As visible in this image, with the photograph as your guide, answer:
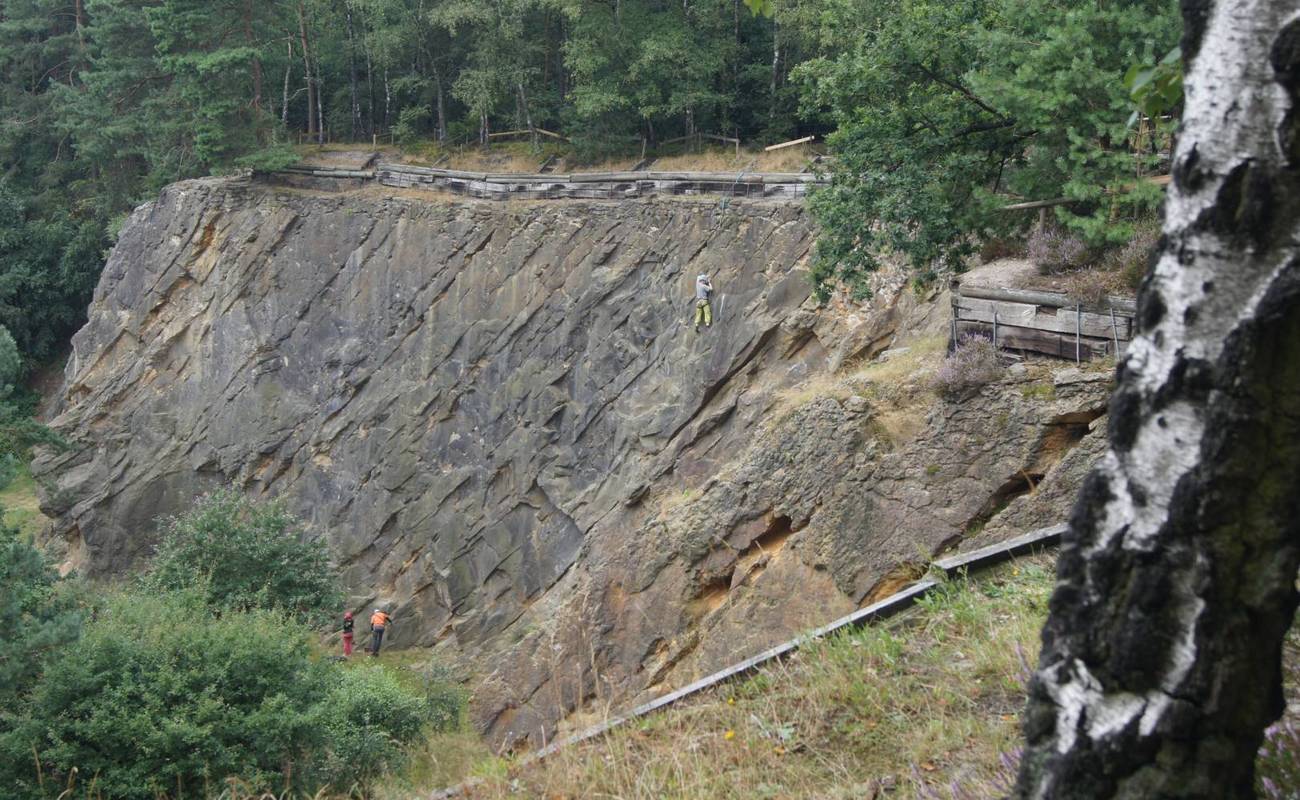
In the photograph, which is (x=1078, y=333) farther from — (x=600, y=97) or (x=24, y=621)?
(x=600, y=97)

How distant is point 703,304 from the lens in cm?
2130

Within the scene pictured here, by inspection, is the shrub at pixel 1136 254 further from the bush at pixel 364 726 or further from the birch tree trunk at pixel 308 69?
the birch tree trunk at pixel 308 69

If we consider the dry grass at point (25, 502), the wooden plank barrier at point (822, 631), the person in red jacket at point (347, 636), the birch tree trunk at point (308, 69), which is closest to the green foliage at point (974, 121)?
the wooden plank barrier at point (822, 631)

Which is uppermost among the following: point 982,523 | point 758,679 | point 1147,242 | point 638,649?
point 1147,242

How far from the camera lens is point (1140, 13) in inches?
431

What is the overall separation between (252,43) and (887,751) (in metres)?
32.6

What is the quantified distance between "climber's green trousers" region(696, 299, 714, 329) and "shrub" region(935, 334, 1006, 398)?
31.4 feet

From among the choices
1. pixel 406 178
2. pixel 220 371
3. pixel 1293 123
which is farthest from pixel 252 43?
pixel 1293 123

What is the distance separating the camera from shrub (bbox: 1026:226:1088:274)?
1250cm

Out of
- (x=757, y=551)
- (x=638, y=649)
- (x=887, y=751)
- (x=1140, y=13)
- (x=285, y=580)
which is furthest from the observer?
(x=285, y=580)

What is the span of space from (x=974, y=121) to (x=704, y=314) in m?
9.13

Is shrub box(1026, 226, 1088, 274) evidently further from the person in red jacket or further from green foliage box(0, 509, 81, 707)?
the person in red jacket

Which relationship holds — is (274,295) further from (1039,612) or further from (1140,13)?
(1039,612)

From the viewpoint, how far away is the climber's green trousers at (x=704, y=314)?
69.9 ft
